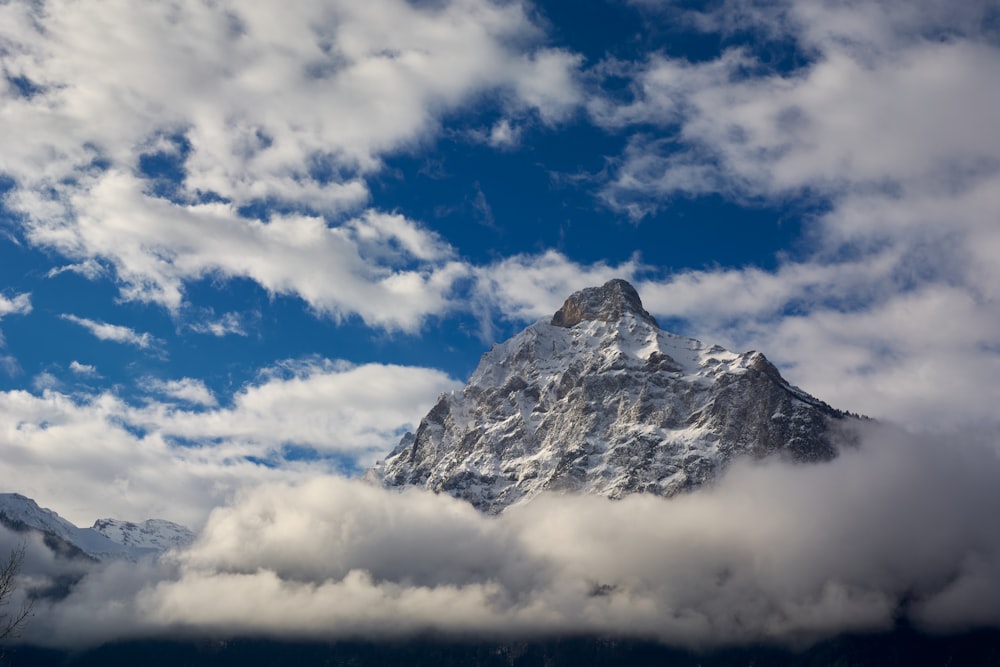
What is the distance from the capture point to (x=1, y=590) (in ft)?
166

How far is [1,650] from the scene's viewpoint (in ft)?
180

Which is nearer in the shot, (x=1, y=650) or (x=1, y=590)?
(x=1, y=590)

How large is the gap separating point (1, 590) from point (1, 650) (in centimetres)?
663
